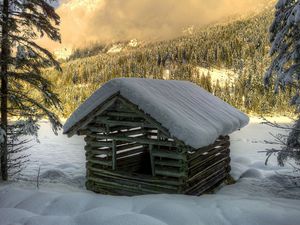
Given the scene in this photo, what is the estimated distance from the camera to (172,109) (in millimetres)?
10102

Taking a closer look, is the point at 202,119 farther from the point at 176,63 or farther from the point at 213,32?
the point at 213,32

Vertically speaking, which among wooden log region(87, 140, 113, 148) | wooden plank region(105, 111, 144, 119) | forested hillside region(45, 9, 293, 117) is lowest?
wooden log region(87, 140, 113, 148)

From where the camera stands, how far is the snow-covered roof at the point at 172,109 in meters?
9.27

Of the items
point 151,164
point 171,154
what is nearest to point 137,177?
point 151,164

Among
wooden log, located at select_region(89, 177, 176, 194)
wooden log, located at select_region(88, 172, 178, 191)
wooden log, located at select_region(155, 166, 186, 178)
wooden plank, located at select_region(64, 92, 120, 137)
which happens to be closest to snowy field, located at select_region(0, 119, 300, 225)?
wooden log, located at select_region(155, 166, 186, 178)

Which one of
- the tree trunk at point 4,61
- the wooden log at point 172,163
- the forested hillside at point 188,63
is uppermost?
the forested hillside at point 188,63

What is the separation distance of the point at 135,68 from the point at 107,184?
14042cm

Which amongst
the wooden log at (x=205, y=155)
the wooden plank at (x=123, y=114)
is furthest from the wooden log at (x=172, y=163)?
the wooden plank at (x=123, y=114)

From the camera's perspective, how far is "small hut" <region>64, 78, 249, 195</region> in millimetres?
9648

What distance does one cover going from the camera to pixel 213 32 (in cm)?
19100

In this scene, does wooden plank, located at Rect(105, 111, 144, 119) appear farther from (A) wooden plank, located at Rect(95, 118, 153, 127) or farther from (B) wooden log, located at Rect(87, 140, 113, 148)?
(B) wooden log, located at Rect(87, 140, 113, 148)

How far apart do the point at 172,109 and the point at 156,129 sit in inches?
46.5

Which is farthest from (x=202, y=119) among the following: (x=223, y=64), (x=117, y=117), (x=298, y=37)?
(x=223, y=64)

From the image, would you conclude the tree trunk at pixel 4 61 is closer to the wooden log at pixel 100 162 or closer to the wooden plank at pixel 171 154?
the wooden log at pixel 100 162
